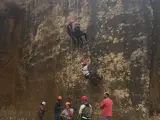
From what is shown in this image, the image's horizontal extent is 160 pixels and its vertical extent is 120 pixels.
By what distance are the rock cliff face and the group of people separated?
49 cm

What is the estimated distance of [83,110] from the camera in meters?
8.06

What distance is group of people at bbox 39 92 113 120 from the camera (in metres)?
7.85

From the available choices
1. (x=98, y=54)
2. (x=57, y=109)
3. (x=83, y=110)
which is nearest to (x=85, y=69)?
(x=98, y=54)

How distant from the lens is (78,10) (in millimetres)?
10828

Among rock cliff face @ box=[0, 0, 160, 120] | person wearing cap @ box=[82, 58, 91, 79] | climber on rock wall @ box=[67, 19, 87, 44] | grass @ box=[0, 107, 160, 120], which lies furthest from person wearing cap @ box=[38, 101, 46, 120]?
climber on rock wall @ box=[67, 19, 87, 44]

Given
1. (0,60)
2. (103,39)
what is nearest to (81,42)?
(103,39)

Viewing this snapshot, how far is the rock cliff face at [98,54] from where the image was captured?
30.5ft

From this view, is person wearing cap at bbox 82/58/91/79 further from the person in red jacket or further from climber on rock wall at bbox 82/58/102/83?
the person in red jacket

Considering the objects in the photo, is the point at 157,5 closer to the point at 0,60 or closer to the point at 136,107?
the point at 136,107

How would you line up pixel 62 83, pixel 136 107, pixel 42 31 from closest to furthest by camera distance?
pixel 136 107 → pixel 62 83 → pixel 42 31

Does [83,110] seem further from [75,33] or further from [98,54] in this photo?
[75,33]

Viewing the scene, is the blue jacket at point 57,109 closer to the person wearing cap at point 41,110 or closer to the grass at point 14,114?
the person wearing cap at point 41,110

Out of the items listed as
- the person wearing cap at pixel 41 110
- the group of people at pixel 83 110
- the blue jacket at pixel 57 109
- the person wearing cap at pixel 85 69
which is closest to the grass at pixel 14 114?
the person wearing cap at pixel 41 110

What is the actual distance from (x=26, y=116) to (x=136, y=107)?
4.72m
